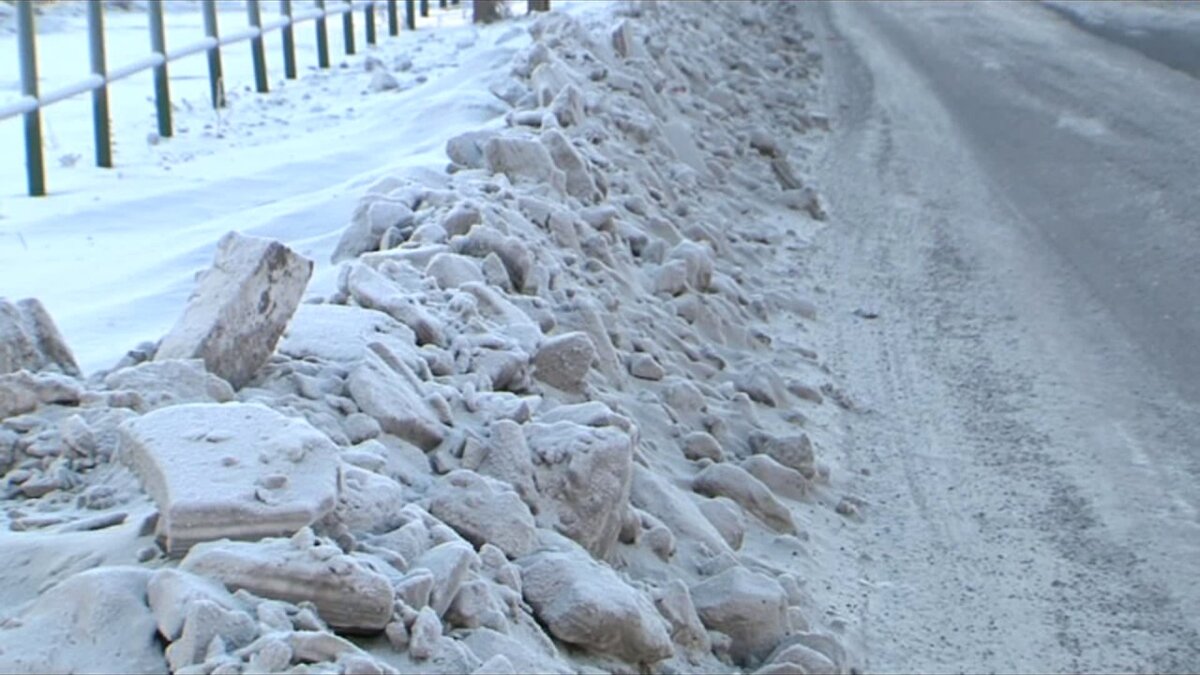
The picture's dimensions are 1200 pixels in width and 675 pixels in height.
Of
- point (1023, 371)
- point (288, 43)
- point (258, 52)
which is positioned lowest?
point (1023, 371)

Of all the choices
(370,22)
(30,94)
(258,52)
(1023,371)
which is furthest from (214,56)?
(1023,371)

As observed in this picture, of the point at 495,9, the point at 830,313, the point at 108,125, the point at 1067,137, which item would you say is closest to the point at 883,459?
the point at 830,313

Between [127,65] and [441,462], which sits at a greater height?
[441,462]

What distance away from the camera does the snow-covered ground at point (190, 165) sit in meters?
6.23

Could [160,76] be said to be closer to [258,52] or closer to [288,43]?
[258,52]

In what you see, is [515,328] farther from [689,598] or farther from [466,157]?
[466,157]

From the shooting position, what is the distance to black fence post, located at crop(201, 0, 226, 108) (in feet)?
37.7

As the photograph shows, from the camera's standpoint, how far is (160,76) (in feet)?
33.2

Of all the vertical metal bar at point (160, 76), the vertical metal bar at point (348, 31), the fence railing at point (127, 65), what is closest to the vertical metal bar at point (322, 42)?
the fence railing at point (127, 65)

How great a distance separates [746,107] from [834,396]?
6.71 m

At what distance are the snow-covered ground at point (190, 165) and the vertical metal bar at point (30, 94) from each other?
0.10 metres

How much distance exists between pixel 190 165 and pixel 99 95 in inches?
22.7

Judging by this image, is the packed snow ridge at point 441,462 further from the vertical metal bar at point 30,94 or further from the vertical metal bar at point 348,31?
the vertical metal bar at point 348,31

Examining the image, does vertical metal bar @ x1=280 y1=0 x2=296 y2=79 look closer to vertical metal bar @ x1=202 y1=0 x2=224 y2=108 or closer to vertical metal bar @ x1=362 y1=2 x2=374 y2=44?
vertical metal bar @ x1=202 y1=0 x2=224 y2=108
